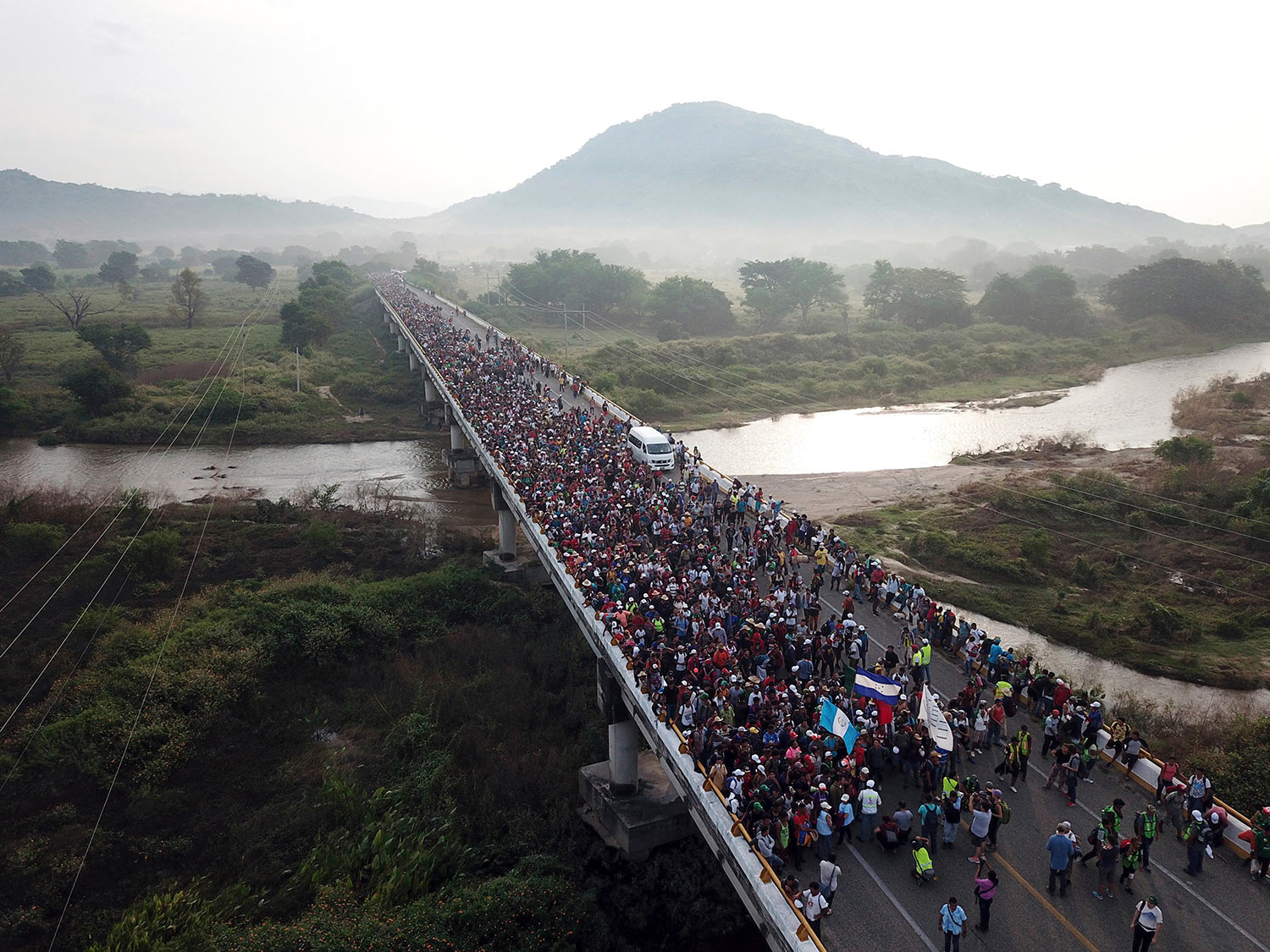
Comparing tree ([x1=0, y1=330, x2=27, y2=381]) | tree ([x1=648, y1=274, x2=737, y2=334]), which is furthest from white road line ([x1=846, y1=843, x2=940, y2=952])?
tree ([x1=648, y1=274, x2=737, y2=334])

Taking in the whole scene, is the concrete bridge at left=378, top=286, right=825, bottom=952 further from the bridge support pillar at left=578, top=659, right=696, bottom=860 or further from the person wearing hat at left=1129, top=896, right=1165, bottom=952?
the person wearing hat at left=1129, top=896, right=1165, bottom=952

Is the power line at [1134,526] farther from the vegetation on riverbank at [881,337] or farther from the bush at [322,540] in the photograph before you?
the bush at [322,540]

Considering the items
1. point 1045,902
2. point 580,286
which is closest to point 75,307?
point 580,286

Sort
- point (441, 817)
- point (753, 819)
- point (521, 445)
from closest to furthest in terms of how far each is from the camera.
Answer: point (753, 819)
point (441, 817)
point (521, 445)

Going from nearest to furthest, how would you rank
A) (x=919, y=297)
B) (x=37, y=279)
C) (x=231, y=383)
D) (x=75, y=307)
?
(x=231, y=383)
(x=75, y=307)
(x=919, y=297)
(x=37, y=279)

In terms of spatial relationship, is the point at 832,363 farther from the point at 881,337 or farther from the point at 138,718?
the point at 138,718

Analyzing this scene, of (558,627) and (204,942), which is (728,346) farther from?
(204,942)

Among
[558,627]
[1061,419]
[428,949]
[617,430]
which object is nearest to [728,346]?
[1061,419]
